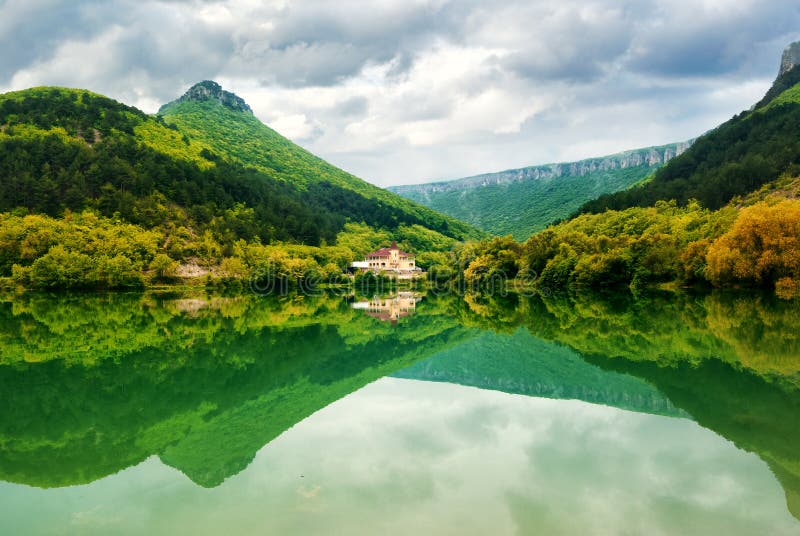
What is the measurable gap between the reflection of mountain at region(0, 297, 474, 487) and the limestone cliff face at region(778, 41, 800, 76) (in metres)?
187

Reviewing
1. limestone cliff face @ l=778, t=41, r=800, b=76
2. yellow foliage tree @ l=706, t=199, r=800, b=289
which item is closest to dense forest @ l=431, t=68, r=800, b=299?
yellow foliage tree @ l=706, t=199, r=800, b=289

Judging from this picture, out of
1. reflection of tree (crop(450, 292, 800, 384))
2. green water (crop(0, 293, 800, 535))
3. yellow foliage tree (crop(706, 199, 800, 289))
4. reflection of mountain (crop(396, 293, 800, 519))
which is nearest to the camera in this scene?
green water (crop(0, 293, 800, 535))

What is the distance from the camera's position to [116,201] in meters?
86.4

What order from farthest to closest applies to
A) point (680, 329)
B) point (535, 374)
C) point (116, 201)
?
point (116, 201) → point (680, 329) → point (535, 374)

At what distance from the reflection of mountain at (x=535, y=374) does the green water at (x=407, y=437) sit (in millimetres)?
121

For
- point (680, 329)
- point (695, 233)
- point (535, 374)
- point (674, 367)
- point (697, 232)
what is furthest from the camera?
point (695, 233)

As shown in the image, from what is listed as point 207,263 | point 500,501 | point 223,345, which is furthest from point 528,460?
point 207,263

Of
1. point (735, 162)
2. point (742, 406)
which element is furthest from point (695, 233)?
point (742, 406)

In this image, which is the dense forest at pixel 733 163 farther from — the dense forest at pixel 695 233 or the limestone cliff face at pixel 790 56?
the limestone cliff face at pixel 790 56

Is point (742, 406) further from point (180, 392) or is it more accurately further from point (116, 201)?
point (116, 201)

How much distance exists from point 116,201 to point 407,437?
90184 millimetres

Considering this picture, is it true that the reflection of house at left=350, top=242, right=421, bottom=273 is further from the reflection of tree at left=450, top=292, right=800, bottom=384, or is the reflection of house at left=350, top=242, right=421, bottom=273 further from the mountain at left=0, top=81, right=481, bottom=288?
the reflection of tree at left=450, top=292, right=800, bottom=384

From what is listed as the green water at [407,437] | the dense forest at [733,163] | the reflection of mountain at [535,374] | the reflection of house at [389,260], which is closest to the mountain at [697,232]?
the dense forest at [733,163]

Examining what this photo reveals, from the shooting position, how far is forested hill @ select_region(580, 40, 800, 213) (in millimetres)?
89250
